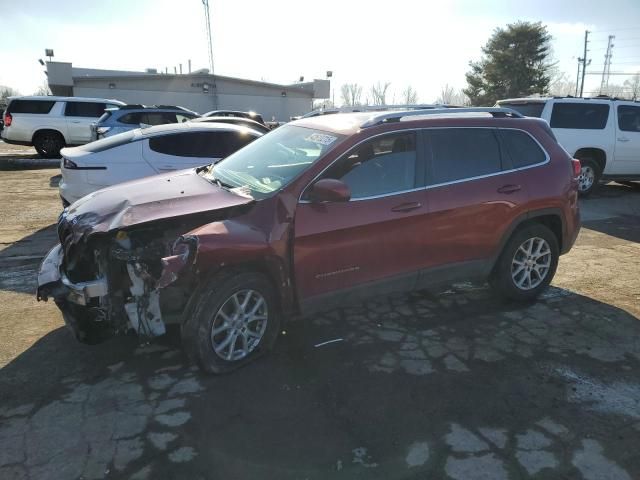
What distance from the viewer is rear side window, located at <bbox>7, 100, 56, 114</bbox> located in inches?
618

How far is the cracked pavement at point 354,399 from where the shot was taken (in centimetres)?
269

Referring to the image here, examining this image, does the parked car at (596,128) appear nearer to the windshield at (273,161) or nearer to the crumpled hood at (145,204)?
the windshield at (273,161)

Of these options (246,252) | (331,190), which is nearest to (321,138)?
(331,190)

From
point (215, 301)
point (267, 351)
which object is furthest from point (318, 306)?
point (215, 301)

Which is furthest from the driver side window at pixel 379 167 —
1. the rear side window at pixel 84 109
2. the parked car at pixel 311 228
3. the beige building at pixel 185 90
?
the beige building at pixel 185 90

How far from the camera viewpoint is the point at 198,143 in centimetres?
727

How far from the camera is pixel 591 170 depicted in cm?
1105

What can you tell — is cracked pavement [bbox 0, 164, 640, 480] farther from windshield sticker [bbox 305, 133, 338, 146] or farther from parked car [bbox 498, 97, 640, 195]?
parked car [bbox 498, 97, 640, 195]

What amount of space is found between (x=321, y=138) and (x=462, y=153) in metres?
1.32

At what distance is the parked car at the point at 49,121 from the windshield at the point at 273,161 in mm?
12867

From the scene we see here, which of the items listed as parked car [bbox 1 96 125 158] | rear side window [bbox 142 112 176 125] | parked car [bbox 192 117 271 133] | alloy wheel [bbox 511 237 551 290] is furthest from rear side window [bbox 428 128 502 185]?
parked car [bbox 1 96 125 158]

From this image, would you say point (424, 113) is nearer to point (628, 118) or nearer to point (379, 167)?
point (379, 167)

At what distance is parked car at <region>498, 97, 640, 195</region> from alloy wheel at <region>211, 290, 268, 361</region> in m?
9.31

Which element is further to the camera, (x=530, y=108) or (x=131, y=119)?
(x=131, y=119)
